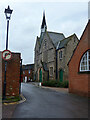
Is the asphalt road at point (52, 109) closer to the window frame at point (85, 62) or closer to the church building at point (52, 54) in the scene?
the window frame at point (85, 62)

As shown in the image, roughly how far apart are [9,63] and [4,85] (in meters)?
1.78

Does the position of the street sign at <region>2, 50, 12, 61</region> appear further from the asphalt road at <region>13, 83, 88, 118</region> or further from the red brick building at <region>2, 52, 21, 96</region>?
the asphalt road at <region>13, 83, 88, 118</region>

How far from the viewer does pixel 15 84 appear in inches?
444

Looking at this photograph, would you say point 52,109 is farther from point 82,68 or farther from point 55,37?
point 55,37

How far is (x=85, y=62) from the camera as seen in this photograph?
42.5 ft

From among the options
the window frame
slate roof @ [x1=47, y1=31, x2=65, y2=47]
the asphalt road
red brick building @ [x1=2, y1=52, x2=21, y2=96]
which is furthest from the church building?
the asphalt road


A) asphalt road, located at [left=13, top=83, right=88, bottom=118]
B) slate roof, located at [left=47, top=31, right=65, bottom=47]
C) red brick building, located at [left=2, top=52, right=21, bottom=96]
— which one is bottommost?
asphalt road, located at [left=13, top=83, right=88, bottom=118]

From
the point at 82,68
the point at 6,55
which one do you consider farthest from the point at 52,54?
the point at 6,55

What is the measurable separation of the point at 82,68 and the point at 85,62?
2.38ft

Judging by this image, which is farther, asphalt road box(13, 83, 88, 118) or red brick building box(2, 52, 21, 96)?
red brick building box(2, 52, 21, 96)

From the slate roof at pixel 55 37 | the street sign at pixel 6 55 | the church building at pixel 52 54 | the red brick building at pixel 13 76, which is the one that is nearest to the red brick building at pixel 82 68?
the red brick building at pixel 13 76

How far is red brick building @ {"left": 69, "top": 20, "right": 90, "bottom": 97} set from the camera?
12491 millimetres

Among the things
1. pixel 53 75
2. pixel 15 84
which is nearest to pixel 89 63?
pixel 15 84

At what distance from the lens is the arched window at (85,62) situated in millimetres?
12469
